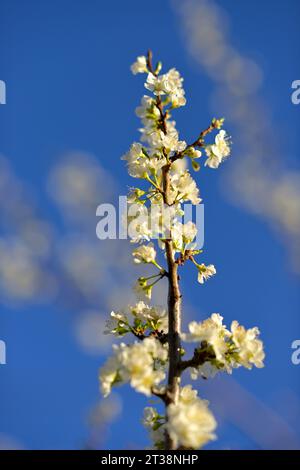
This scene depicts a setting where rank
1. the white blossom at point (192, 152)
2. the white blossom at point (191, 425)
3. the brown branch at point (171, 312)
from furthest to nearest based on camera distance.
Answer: the white blossom at point (192, 152), the brown branch at point (171, 312), the white blossom at point (191, 425)

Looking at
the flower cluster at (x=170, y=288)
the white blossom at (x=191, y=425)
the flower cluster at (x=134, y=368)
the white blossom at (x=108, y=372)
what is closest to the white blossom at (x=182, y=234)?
the flower cluster at (x=170, y=288)

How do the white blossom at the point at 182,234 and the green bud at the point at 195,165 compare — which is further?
the green bud at the point at 195,165

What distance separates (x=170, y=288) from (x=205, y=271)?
45cm

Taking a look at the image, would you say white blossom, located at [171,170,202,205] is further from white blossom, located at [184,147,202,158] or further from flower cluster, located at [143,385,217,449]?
flower cluster, located at [143,385,217,449]

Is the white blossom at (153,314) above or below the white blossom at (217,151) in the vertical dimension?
below

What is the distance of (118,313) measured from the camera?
3625 millimetres

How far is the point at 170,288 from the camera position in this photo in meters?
3.42

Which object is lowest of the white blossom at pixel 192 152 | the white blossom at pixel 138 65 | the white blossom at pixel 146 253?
the white blossom at pixel 146 253

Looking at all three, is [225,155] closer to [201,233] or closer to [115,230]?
[201,233]

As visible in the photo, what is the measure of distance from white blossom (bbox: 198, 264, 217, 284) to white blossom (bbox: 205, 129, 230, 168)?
0.68m

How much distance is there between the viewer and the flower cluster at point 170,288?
286cm

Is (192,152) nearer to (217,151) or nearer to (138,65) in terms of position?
(217,151)

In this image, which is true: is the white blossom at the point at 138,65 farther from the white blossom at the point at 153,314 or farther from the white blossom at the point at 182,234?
the white blossom at the point at 153,314

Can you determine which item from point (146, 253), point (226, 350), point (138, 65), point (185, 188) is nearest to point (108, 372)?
point (226, 350)
